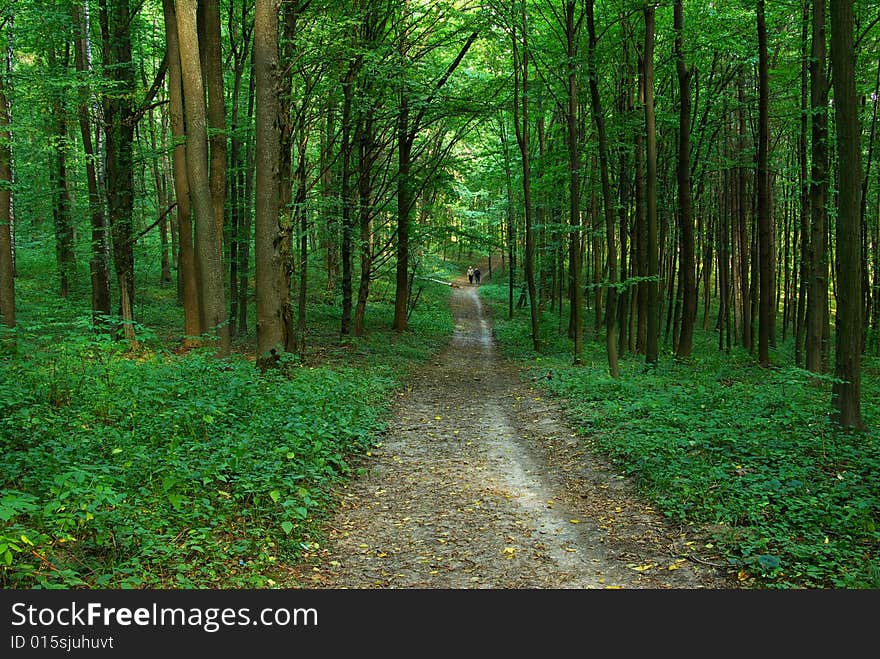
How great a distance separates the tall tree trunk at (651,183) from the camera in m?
12.2

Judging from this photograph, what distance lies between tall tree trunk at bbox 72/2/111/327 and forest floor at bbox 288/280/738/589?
879 centimetres

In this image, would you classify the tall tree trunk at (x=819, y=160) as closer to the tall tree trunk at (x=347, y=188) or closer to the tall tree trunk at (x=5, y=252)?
the tall tree trunk at (x=347, y=188)

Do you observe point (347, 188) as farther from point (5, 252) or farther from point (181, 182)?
point (5, 252)

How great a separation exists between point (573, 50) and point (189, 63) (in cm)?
845

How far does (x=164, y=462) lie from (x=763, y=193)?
1335cm

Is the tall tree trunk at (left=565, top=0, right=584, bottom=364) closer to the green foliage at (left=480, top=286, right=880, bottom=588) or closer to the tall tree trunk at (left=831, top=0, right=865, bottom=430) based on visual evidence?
the green foliage at (left=480, top=286, right=880, bottom=588)

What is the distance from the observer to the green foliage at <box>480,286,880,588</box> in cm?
462

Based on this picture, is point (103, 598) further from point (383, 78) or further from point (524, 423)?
point (383, 78)

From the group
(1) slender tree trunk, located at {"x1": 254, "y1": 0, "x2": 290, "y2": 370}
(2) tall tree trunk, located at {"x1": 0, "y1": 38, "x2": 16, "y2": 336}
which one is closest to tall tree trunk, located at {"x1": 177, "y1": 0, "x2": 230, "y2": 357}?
(1) slender tree trunk, located at {"x1": 254, "y1": 0, "x2": 290, "y2": 370}

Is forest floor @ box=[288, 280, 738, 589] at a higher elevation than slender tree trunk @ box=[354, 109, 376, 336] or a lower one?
lower

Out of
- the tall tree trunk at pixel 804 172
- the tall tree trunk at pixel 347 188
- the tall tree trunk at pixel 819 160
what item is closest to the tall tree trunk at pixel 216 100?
the tall tree trunk at pixel 347 188

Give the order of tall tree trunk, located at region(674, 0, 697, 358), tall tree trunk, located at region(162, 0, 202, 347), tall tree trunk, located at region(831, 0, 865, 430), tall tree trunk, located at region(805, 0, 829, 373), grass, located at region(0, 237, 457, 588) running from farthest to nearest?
tall tree trunk, located at region(674, 0, 697, 358), tall tree trunk, located at region(162, 0, 202, 347), tall tree trunk, located at region(805, 0, 829, 373), tall tree trunk, located at region(831, 0, 865, 430), grass, located at region(0, 237, 457, 588)

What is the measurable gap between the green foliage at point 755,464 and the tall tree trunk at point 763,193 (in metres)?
2.32

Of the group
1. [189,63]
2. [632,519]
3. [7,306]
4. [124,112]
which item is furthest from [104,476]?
[7,306]
